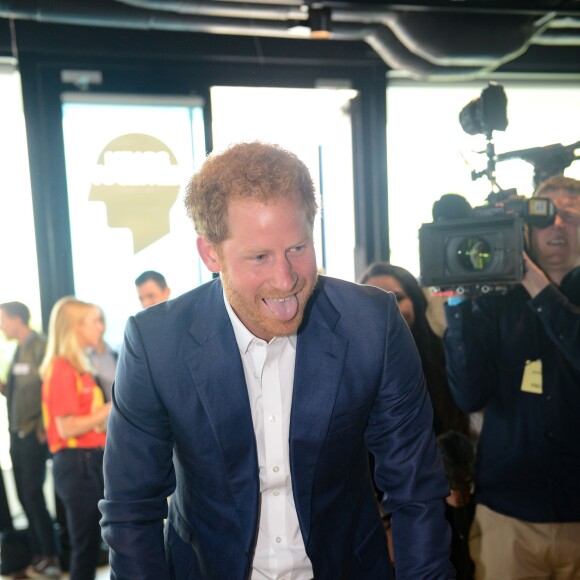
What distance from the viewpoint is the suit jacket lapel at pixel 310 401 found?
1238 mm

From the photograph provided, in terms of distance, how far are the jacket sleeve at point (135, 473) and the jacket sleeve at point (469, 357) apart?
1098 millimetres

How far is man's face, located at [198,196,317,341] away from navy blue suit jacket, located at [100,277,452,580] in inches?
3.6

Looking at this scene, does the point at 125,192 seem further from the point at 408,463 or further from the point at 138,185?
the point at 408,463

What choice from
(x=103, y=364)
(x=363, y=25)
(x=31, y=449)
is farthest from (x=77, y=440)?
(x=363, y=25)

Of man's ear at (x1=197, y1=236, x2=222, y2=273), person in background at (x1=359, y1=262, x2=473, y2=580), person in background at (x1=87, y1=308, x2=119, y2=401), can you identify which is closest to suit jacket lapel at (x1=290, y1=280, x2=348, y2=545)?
man's ear at (x1=197, y1=236, x2=222, y2=273)

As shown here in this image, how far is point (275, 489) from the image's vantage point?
130cm

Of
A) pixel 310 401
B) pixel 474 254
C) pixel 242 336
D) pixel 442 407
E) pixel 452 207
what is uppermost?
pixel 452 207

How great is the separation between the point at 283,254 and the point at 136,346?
1.16 feet

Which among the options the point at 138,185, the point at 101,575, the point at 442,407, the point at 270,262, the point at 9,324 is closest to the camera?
the point at 270,262

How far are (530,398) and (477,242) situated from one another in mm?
521

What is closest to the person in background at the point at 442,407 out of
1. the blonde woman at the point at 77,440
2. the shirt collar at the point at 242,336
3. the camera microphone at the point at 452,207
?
the camera microphone at the point at 452,207

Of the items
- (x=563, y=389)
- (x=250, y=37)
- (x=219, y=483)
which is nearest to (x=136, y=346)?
(x=219, y=483)

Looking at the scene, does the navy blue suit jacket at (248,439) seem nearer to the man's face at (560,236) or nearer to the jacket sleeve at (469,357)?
the jacket sleeve at (469,357)

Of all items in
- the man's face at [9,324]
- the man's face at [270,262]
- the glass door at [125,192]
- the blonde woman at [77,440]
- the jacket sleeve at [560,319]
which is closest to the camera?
the man's face at [270,262]
